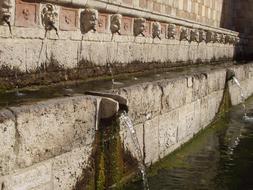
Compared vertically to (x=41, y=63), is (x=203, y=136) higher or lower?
lower

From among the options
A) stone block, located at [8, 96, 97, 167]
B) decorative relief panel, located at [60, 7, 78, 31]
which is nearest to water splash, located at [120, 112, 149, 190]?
stone block, located at [8, 96, 97, 167]

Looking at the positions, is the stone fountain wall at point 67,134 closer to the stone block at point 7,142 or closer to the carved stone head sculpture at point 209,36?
the stone block at point 7,142

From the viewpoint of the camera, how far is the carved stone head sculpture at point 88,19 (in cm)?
598

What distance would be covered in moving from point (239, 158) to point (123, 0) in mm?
3525

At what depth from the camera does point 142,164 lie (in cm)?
479

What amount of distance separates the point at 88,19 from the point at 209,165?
2288 mm

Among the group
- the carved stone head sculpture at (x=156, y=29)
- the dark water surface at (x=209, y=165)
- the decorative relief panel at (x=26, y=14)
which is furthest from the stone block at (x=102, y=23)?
the carved stone head sculpture at (x=156, y=29)

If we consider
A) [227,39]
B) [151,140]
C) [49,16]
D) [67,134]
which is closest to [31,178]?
[67,134]

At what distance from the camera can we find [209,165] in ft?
18.0

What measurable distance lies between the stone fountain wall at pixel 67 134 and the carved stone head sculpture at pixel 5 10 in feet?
4.00

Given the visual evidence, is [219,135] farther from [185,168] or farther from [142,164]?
[142,164]

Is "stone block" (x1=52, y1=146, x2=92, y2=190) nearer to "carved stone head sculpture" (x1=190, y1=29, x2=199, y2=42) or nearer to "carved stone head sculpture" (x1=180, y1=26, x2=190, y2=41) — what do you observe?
"carved stone head sculpture" (x1=180, y1=26, x2=190, y2=41)

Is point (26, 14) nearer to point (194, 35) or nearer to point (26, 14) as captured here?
point (26, 14)

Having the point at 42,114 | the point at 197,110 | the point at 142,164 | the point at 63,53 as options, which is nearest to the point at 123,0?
the point at 197,110
